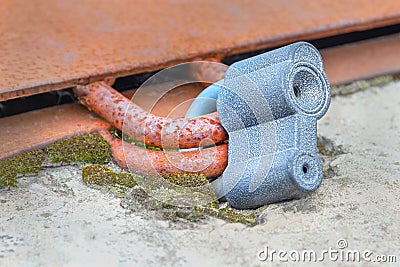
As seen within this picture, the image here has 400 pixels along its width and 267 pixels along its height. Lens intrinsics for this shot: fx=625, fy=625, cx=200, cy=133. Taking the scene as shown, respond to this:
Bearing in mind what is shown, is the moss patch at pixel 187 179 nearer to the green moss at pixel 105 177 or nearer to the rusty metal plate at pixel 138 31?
the green moss at pixel 105 177

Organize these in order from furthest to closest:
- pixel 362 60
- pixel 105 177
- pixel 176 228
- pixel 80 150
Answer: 1. pixel 362 60
2. pixel 80 150
3. pixel 105 177
4. pixel 176 228

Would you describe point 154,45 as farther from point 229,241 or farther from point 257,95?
point 229,241

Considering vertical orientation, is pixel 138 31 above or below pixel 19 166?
above

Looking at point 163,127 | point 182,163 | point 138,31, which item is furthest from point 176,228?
point 138,31

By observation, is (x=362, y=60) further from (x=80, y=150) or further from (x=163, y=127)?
(x=80, y=150)

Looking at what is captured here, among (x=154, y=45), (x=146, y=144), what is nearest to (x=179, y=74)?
(x=154, y=45)
